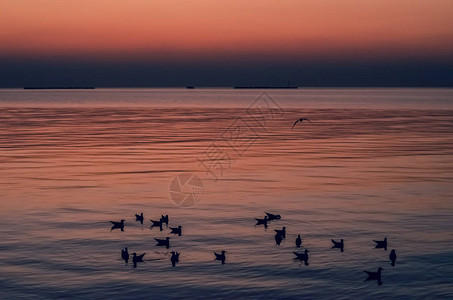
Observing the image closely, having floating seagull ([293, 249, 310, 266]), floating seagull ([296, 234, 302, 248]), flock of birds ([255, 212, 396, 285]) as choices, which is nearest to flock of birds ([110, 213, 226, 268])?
floating seagull ([293, 249, 310, 266])

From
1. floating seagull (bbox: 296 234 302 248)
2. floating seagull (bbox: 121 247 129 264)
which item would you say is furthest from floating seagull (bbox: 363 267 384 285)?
floating seagull (bbox: 121 247 129 264)

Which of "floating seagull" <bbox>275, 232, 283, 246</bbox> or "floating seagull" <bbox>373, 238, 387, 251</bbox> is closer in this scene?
"floating seagull" <bbox>373, 238, 387, 251</bbox>

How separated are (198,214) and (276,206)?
12.4 ft

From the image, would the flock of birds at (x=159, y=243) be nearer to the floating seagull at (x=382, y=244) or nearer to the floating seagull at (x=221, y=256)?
the floating seagull at (x=221, y=256)

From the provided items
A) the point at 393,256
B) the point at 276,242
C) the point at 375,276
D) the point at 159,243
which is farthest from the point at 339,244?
the point at 159,243

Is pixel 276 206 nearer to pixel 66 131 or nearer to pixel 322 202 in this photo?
pixel 322 202

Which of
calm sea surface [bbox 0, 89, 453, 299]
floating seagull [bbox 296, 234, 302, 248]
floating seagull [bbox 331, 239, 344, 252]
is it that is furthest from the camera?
floating seagull [bbox 296, 234, 302, 248]

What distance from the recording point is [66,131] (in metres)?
76.7

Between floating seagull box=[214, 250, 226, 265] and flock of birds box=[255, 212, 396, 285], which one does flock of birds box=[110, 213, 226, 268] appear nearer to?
floating seagull box=[214, 250, 226, 265]

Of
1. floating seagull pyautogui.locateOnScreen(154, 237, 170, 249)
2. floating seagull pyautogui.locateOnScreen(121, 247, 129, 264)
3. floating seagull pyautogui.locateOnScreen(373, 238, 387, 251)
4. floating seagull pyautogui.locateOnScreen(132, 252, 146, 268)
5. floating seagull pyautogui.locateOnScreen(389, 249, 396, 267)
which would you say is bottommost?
floating seagull pyautogui.locateOnScreen(389, 249, 396, 267)

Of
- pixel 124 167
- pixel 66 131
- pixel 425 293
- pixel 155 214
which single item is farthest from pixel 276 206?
pixel 66 131

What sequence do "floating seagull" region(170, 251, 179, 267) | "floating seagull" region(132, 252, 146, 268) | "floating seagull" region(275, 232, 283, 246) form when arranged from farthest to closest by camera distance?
"floating seagull" region(275, 232, 283, 246), "floating seagull" region(170, 251, 179, 267), "floating seagull" region(132, 252, 146, 268)

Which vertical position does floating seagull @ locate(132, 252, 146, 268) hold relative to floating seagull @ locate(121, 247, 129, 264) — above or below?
below

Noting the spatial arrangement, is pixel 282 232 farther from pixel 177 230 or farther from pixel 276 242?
pixel 177 230
